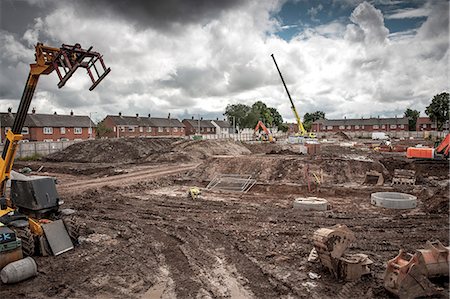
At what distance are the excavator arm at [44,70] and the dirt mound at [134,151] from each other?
26.2 metres

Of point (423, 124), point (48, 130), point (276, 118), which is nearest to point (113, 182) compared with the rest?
point (48, 130)

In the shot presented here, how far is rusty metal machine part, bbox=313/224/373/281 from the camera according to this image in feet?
23.7

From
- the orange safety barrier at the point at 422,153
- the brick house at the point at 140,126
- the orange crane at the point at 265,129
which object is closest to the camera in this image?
the orange safety barrier at the point at 422,153

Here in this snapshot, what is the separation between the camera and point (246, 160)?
985 inches

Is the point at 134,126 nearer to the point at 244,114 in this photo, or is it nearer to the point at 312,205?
the point at 244,114

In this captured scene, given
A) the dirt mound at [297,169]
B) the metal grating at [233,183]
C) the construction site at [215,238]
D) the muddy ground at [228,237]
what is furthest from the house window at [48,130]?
the metal grating at [233,183]

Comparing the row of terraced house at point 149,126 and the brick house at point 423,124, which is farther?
the brick house at point 423,124

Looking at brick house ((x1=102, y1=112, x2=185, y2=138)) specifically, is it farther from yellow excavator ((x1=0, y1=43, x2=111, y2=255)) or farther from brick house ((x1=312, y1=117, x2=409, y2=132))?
yellow excavator ((x1=0, y1=43, x2=111, y2=255))

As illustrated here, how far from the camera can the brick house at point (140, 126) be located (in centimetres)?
7444

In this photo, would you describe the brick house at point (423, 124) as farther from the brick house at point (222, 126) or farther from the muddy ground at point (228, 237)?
the muddy ground at point (228, 237)

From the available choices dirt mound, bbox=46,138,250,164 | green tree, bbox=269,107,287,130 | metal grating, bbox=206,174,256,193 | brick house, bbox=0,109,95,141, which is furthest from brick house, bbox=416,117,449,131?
metal grating, bbox=206,174,256,193

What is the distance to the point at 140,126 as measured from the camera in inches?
3093

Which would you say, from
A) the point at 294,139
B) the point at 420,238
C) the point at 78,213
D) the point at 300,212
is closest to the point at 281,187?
the point at 300,212

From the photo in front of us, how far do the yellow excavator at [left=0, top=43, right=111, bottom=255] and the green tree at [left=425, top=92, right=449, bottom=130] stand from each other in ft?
290
